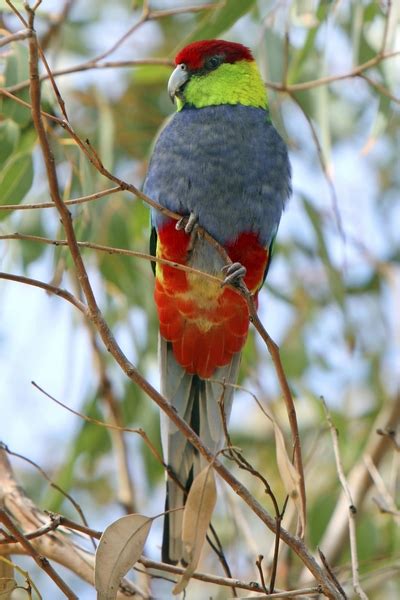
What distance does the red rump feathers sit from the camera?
2738mm

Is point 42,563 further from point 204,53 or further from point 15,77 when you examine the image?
point 204,53

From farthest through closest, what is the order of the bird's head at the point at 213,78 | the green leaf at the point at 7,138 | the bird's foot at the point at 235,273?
the bird's head at the point at 213,78 → the green leaf at the point at 7,138 → the bird's foot at the point at 235,273

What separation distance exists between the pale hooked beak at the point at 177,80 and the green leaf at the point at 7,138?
492 millimetres

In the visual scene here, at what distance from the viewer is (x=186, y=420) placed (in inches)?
103

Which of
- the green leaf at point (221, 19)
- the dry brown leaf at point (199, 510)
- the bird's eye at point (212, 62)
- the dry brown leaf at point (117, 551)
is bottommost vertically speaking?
the dry brown leaf at point (117, 551)

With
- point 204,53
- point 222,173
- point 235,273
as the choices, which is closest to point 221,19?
point 204,53

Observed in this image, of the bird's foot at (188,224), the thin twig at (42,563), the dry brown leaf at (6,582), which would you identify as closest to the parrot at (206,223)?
the bird's foot at (188,224)

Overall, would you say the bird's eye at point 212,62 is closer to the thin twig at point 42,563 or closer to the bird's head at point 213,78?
the bird's head at point 213,78

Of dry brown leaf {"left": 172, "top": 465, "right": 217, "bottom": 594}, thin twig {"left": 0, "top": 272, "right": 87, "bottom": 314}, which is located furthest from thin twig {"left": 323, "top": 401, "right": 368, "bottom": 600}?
thin twig {"left": 0, "top": 272, "right": 87, "bottom": 314}

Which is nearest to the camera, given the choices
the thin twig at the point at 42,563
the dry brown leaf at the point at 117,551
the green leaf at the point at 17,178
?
the thin twig at the point at 42,563

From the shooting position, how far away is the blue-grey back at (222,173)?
2418 mm

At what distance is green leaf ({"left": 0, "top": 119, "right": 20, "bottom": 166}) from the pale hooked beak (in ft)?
1.61

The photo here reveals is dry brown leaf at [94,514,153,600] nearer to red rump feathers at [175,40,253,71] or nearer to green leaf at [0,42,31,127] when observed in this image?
green leaf at [0,42,31,127]

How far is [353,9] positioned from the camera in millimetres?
2992
